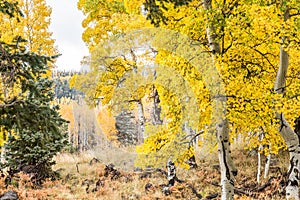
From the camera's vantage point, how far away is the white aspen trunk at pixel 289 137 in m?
7.18

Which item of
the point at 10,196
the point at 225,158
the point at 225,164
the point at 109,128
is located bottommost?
the point at 10,196

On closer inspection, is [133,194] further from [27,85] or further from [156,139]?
[27,85]

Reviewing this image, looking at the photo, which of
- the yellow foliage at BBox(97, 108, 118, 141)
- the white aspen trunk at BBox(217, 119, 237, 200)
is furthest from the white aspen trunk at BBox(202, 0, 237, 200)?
the yellow foliage at BBox(97, 108, 118, 141)

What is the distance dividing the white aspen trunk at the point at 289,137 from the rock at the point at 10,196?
662 cm

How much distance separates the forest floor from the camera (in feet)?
30.5

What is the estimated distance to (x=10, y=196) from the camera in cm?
807

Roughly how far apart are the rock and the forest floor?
193mm

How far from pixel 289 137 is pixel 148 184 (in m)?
5.00

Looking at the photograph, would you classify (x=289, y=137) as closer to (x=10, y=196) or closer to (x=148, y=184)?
(x=148, y=184)

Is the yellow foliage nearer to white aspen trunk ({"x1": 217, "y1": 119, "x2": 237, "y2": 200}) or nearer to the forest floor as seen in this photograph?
the forest floor

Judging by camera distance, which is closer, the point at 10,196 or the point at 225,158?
the point at 225,158

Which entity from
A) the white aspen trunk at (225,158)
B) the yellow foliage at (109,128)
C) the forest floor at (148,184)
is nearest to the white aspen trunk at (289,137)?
the forest floor at (148,184)

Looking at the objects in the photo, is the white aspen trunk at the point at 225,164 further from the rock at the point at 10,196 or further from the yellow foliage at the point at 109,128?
A: the yellow foliage at the point at 109,128

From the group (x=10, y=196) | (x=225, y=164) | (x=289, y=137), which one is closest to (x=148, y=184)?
(x=10, y=196)
